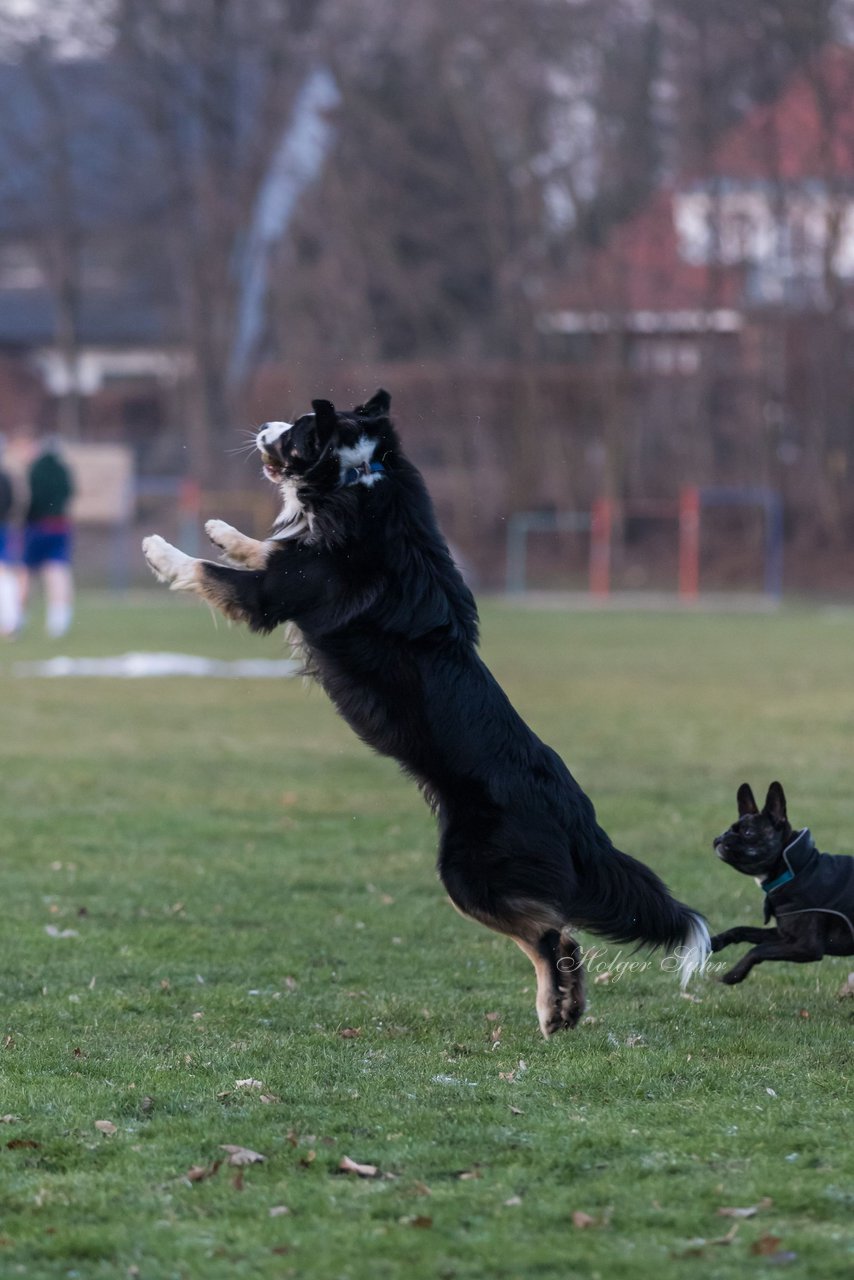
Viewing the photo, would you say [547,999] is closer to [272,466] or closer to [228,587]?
[228,587]

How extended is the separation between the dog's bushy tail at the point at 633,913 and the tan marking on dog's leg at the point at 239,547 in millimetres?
1587

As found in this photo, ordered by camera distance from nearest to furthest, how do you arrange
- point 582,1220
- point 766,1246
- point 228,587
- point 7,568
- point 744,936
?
Answer: 1. point 766,1246
2. point 582,1220
3. point 228,587
4. point 744,936
5. point 7,568

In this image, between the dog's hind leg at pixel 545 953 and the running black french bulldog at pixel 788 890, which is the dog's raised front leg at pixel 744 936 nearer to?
the running black french bulldog at pixel 788 890

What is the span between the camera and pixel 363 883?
7863 mm

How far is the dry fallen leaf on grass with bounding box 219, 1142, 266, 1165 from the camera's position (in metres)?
4.05

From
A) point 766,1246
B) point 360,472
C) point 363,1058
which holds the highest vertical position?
point 360,472

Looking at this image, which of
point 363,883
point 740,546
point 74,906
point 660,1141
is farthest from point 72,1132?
point 740,546

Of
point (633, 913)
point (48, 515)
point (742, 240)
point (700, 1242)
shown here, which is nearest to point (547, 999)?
point (633, 913)

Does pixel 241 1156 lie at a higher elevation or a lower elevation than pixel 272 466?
lower

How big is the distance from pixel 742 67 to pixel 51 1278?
1298 inches

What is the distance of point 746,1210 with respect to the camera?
374 centimetres

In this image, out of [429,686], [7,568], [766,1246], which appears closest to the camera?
[766,1246]

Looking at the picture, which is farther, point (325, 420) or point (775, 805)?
point (775, 805)

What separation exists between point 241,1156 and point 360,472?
2.56 m
